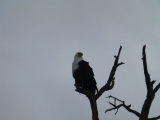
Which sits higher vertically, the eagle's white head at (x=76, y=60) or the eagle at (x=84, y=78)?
the eagle's white head at (x=76, y=60)

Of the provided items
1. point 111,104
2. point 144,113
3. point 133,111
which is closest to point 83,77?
Result: point 111,104

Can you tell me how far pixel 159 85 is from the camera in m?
2.88

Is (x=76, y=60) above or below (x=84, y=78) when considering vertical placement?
above

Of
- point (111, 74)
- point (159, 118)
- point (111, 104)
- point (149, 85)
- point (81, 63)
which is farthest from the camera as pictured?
point (81, 63)

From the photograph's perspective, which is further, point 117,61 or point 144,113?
point 117,61

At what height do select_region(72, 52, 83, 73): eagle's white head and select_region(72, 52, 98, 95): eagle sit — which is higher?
select_region(72, 52, 83, 73): eagle's white head

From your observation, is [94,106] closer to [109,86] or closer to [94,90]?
[109,86]

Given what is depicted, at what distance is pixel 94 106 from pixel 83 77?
5.96ft

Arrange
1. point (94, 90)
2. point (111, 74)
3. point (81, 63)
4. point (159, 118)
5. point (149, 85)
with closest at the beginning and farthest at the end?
point (149, 85) < point (159, 118) < point (111, 74) < point (94, 90) < point (81, 63)

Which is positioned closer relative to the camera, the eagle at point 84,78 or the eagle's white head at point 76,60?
the eagle at point 84,78

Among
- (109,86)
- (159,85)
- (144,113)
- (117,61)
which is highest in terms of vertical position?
(117,61)

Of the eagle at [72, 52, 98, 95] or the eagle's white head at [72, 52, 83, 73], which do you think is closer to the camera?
the eagle at [72, 52, 98, 95]

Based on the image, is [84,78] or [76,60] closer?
[84,78]

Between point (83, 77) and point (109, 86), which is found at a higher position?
point (83, 77)
